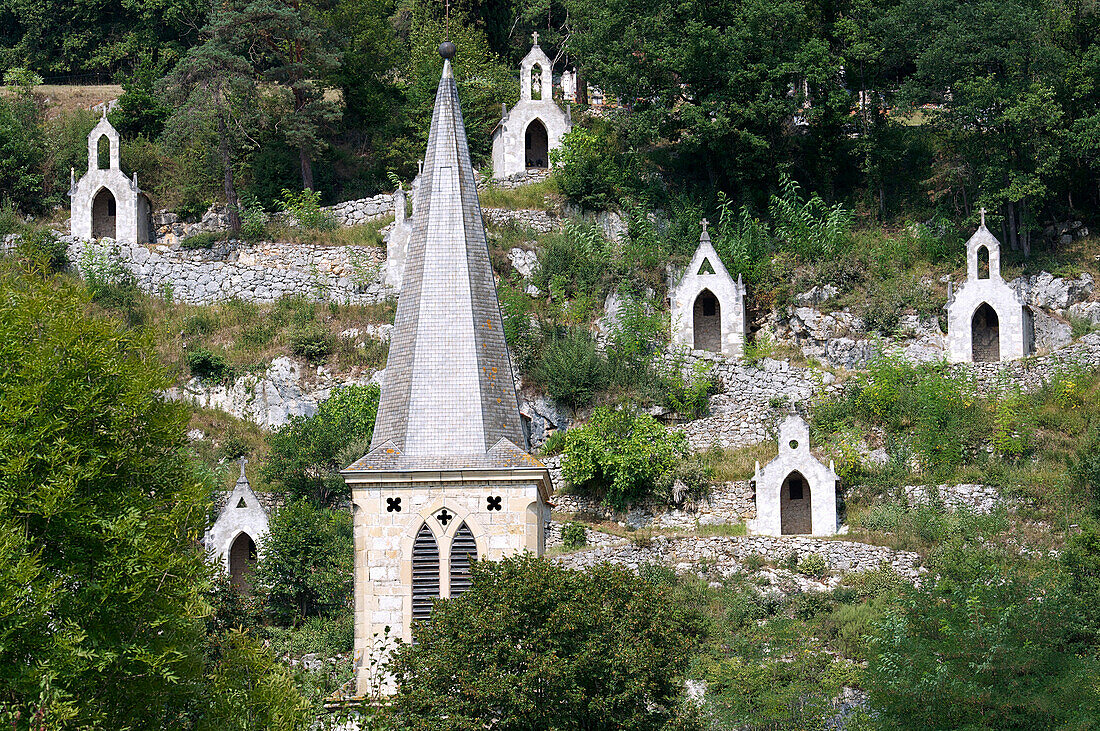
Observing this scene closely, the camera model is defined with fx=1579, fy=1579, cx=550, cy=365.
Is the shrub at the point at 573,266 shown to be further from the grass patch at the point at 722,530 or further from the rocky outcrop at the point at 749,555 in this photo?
the rocky outcrop at the point at 749,555


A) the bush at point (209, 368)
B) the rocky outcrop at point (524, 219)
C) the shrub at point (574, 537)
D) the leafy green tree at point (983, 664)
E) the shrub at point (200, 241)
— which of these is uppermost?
the rocky outcrop at point (524, 219)

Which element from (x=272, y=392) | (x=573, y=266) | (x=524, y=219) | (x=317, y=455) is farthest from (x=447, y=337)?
(x=524, y=219)

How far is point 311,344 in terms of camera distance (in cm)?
4384

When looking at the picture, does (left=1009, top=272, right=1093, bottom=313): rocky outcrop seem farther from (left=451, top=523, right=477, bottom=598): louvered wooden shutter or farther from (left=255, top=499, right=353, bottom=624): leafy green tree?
(left=451, top=523, right=477, bottom=598): louvered wooden shutter

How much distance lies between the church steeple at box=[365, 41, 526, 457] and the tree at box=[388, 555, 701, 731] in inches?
150

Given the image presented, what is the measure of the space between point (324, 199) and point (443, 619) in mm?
32003

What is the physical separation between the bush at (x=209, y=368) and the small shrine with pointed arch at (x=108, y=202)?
818 centimetres

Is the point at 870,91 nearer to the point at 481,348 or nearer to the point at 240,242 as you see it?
the point at 240,242

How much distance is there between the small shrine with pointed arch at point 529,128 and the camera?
5266 centimetres

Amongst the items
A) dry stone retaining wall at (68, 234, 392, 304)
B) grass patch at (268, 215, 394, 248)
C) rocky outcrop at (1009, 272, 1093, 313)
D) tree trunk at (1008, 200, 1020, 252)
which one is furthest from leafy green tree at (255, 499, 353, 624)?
tree trunk at (1008, 200, 1020, 252)

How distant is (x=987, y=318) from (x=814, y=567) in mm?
12553

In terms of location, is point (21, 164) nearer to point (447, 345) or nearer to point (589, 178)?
point (589, 178)

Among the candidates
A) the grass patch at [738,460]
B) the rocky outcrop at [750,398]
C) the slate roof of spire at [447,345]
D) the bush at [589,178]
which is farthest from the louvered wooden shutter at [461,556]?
the bush at [589,178]

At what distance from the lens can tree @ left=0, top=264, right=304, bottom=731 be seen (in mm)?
17016
